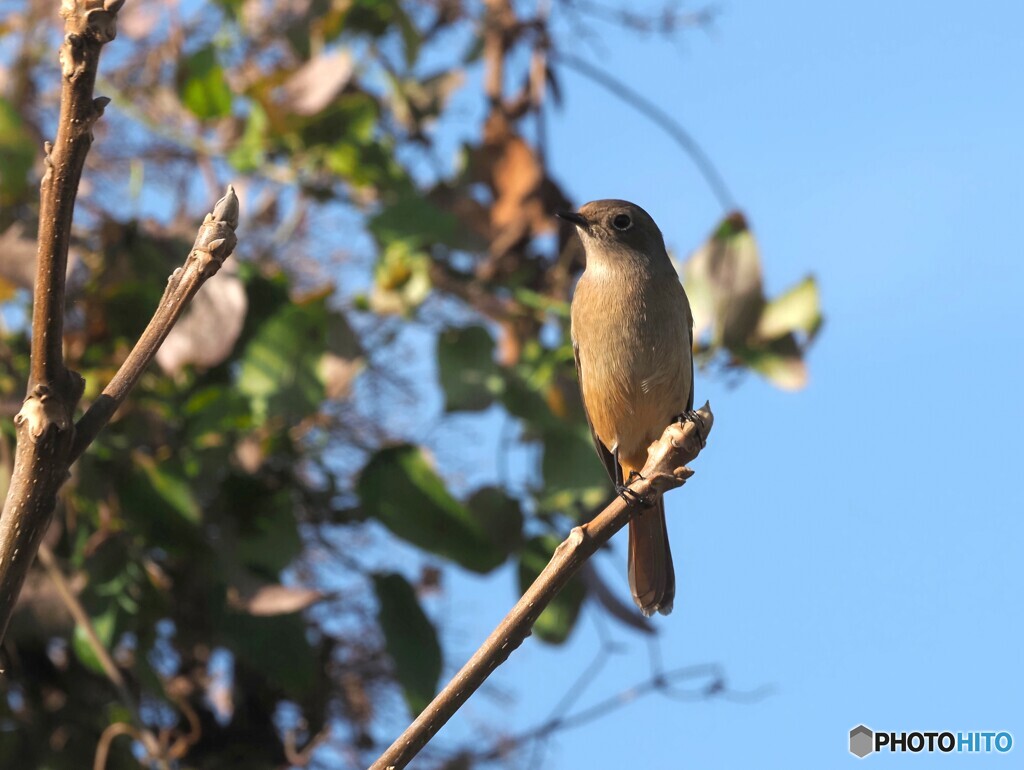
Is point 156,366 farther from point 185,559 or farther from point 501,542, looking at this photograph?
point 501,542

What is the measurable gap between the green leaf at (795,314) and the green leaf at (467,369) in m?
0.62

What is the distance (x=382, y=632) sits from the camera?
115 inches

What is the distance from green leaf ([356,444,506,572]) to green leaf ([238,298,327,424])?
250 mm

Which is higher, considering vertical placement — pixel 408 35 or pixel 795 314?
pixel 408 35

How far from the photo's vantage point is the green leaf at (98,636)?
8.73 ft

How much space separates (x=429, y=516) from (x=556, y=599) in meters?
0.38

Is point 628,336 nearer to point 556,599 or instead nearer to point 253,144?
point 556,599

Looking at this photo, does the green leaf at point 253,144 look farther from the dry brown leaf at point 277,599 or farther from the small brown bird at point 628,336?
the dry brown leaf at point 277,599

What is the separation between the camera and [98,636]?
2.63 meters

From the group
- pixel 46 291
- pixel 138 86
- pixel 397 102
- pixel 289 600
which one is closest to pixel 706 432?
pixel 46 291

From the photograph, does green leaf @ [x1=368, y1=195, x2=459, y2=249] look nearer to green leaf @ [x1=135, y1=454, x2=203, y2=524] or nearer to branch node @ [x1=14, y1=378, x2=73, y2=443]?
green leaf @ [x1=135, y1=454, x2=203, y2=524]

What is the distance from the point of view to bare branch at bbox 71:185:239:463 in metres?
1.09

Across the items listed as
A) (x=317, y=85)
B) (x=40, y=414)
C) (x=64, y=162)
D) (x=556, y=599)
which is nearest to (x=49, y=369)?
(x=40, y=414)

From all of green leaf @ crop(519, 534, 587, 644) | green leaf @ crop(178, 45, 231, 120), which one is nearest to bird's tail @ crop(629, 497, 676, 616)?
green leaf @ crop(519, 534, 587, 644)
